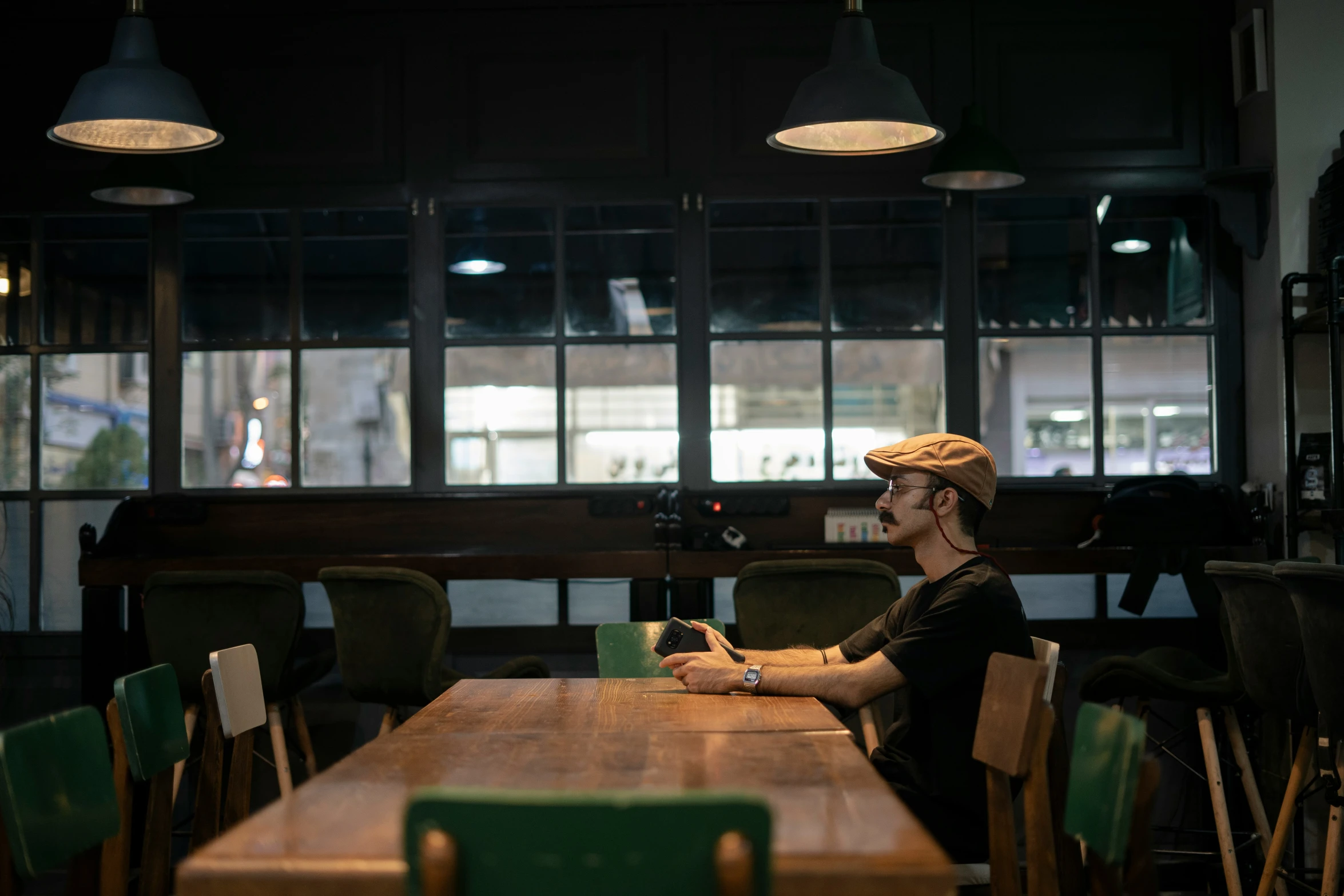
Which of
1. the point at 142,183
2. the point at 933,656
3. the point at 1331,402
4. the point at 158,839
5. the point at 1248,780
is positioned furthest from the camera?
the point at 142,183

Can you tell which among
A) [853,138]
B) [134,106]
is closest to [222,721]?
[134,106]

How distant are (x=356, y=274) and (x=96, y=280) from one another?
3.87ft

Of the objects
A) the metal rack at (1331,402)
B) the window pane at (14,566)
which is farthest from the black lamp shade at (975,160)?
the window pane at (14,566)

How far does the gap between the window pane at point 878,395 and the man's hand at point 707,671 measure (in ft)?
8.19

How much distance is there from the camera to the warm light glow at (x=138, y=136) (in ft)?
12.1

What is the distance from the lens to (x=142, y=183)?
466 cm

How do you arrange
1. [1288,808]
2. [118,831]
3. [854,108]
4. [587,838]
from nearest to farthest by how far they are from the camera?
[587,838], [118,831], [1288,808], [854,108]

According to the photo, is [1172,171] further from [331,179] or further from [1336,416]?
[331,179]

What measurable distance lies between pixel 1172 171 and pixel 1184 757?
2.51 m

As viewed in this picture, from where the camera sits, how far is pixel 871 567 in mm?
3760

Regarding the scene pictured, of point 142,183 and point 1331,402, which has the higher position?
point 142,183

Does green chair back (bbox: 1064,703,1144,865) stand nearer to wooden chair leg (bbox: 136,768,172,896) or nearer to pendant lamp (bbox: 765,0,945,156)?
wooden chair leg (bbox: 136,768,172,896)

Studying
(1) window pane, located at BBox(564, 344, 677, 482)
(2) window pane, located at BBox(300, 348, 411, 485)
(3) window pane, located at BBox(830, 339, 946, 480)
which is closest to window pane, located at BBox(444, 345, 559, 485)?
(1) window pane, located at BBox(564, 344, 677, 482)

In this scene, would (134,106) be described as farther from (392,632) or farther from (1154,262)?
(1154,262)
